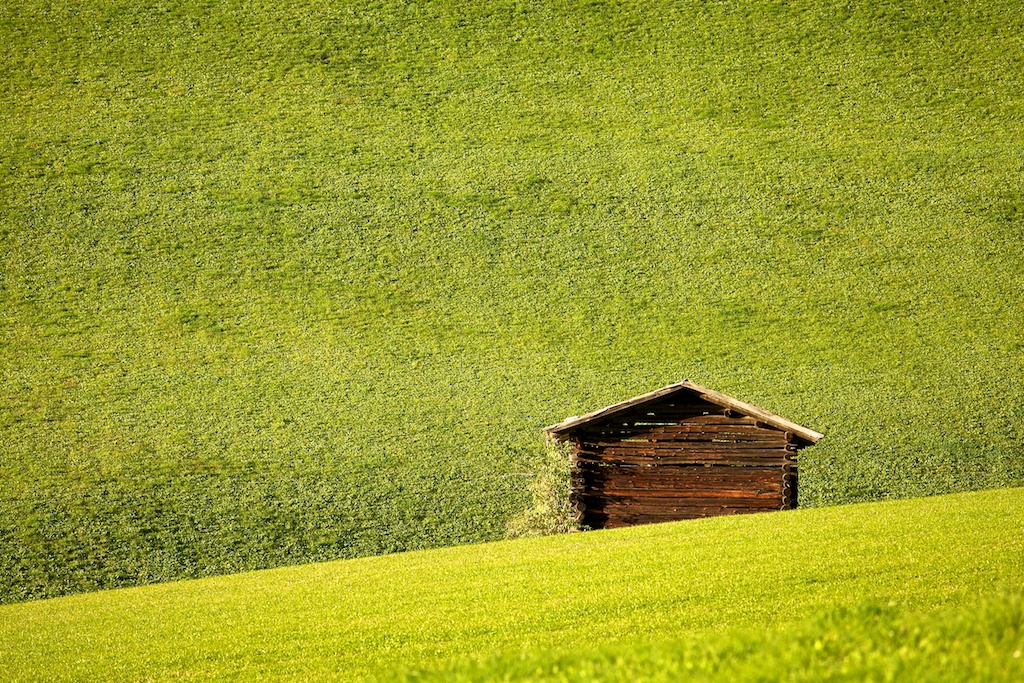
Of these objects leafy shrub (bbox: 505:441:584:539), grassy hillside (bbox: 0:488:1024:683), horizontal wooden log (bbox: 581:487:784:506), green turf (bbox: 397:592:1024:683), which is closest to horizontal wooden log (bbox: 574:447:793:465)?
horizontal wooden log (bbox: 581:487:784:506)

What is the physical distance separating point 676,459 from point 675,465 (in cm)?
13

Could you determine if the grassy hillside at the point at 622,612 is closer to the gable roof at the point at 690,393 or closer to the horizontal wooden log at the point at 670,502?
the horizontal wooden log at the point at 670,502

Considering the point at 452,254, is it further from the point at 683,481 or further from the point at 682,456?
the point at 683,481

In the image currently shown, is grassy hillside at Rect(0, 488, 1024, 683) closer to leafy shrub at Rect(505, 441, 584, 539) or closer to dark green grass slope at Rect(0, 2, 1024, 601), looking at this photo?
leafy shrub at Rect(505, 441, 584, 539)

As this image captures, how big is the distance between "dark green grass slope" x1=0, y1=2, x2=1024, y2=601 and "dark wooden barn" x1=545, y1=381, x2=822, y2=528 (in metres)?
4.40

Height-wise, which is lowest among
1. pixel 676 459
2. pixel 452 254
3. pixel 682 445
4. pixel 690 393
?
pixel 676 459

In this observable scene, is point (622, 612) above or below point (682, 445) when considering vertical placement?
below

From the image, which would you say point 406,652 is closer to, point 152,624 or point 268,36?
point 152,624

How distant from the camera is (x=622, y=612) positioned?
11070 mm

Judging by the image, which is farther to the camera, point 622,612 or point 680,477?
point 680,477

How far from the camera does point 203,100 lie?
52.8 m

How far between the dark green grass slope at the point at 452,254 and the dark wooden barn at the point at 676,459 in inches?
173

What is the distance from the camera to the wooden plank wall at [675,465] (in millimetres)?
19984

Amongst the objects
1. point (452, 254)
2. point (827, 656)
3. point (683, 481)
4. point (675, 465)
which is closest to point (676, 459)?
point (675, 465)
